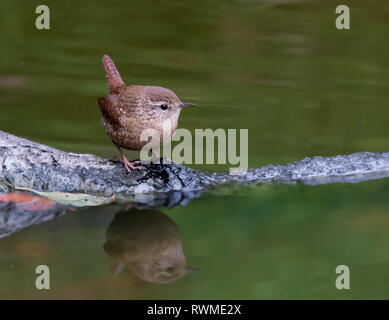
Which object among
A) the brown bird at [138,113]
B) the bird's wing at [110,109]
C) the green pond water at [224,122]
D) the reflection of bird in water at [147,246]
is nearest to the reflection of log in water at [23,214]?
the green pond water at [224,122]

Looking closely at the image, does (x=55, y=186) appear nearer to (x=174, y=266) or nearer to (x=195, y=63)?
(x=174, y=266)

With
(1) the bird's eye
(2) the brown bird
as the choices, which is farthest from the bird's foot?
(1) the bird's eye

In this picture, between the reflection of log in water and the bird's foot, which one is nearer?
the reflection of log in water

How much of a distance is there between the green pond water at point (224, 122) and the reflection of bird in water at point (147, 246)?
0.01m

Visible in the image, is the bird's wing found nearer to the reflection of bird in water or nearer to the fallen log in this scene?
the fallen log

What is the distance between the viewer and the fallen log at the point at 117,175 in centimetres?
404

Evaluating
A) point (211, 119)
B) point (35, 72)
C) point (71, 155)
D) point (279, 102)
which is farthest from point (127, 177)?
point (35, 72)

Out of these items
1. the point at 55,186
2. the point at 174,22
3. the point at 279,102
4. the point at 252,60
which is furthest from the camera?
the point at 174,22

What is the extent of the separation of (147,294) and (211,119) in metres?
2.72

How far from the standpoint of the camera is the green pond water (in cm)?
345

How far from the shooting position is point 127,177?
4.12 meters

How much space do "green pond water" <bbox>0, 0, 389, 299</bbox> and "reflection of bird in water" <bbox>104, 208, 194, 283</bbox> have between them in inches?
0.5

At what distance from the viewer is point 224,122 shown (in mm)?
5637

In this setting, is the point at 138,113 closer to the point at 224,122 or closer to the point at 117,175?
the point at 117,175
